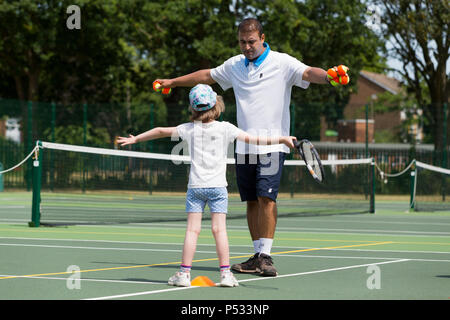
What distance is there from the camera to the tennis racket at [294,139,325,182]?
6.92m

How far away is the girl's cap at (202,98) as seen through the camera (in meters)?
6.96

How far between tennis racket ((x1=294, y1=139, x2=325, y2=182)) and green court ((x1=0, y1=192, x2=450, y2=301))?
0.88 m

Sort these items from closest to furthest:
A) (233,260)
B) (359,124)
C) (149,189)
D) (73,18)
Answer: (233,260)
(149,189)
(359,124)
(73,18)

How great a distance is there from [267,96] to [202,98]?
101 centimetres

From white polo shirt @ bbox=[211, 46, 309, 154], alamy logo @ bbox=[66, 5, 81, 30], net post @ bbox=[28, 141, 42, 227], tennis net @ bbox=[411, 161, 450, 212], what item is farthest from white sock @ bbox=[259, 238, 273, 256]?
alamy logo @ bbox=[66, 5, 81, 30]

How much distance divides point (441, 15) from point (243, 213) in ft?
39.9

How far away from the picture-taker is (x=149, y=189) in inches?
868

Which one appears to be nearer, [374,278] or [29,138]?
[374,278]

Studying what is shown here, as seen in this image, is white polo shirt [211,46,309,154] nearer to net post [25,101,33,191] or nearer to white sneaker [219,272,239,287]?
white sneaker [219,272,239,287]

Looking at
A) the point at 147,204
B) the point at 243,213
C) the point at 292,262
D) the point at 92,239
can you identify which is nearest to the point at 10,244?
the point at 92,239

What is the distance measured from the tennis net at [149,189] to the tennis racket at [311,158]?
7951mm

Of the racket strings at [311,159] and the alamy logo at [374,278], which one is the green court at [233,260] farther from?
the racket strings at [311,159]

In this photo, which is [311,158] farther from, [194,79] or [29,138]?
[29,138]

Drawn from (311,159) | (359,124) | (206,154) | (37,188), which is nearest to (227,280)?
(206,154)
